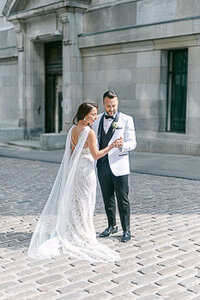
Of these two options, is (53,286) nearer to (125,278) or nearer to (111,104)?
(125,278)

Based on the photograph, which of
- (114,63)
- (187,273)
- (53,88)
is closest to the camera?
(187,273)

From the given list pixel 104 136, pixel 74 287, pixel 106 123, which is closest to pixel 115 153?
pixel 104 136

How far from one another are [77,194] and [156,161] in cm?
769

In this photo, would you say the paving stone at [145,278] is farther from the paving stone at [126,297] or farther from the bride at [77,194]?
the bride at [77,194]

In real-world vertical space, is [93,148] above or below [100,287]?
A: above

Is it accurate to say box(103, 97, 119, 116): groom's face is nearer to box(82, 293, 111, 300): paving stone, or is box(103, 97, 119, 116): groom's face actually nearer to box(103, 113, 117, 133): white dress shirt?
box(103, 113, 117, 133): white dress shirt

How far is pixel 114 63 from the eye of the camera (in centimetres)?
1586

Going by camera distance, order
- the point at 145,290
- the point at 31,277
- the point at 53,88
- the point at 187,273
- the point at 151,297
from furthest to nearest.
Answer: the point at 53,88, the point at 187,273, the point at 31,277, the point at 145,290, the point at 151,297

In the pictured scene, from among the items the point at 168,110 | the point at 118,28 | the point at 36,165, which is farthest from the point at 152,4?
the point at 36,165

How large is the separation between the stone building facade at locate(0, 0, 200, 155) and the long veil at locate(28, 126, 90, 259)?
857cm

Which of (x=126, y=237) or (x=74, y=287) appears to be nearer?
(x=74, y=287)

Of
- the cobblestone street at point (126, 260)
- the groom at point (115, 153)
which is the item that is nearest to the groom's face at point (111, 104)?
the groom at point (115, 153)

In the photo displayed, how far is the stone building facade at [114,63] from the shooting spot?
13648 mm

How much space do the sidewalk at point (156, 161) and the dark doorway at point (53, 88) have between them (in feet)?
12.5
